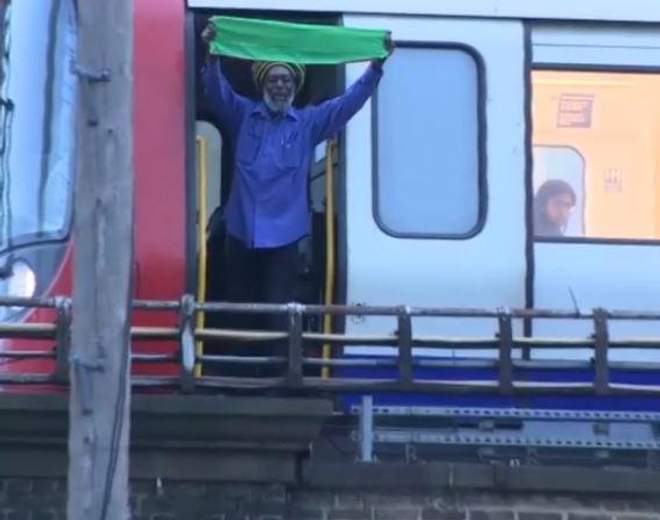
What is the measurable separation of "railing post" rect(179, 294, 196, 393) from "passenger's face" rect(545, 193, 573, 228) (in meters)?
1.89

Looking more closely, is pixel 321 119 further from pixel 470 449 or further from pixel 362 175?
pixel 470 449

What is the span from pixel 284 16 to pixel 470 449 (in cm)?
214

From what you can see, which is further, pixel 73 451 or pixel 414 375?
pixel 414 375

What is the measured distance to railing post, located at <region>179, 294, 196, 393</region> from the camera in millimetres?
7938

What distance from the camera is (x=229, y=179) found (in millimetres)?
9352

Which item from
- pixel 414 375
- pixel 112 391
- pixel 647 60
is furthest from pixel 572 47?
pixel 112 391

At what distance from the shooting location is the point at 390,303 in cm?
874

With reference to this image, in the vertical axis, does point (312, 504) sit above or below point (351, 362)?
below

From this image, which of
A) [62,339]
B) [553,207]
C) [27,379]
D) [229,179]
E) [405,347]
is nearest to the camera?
[62,339]

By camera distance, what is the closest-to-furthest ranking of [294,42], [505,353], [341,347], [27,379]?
[27,379], [505,353], [341,347], [294,42]

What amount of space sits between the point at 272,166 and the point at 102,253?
3.11 meters

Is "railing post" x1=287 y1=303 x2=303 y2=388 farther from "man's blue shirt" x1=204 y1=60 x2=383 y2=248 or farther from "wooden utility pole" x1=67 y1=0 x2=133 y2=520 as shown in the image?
"wooden utility pole" x1=67 y1=0 x2=133 y2=520

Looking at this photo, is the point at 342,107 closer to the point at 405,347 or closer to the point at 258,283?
the point at 258,283

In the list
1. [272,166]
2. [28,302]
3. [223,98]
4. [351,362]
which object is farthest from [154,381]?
[223,98]
